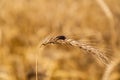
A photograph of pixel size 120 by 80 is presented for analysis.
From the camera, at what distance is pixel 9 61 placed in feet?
10.1

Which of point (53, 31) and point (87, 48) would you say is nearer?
point (87, 48)

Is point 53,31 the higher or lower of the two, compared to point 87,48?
higher

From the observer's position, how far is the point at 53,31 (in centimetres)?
407

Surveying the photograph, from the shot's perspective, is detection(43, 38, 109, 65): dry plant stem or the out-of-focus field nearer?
detection(43, 38, 109, 65): dry plant stem

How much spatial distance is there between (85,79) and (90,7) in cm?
287

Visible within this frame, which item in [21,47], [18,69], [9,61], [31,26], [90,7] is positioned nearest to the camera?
[18,69]

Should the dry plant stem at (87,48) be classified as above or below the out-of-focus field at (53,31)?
below

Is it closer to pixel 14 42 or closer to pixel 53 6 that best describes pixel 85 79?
pixel 14 42

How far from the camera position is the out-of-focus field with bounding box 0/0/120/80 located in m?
2.84

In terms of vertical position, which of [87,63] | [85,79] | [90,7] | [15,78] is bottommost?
[15,78]

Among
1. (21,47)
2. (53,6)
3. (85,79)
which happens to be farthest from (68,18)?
(85,79)

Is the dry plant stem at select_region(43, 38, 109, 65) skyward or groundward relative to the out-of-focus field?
groundward

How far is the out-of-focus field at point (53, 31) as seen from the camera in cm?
284

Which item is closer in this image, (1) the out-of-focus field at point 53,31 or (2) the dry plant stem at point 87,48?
(2) the dry plant stem at point 87,48
